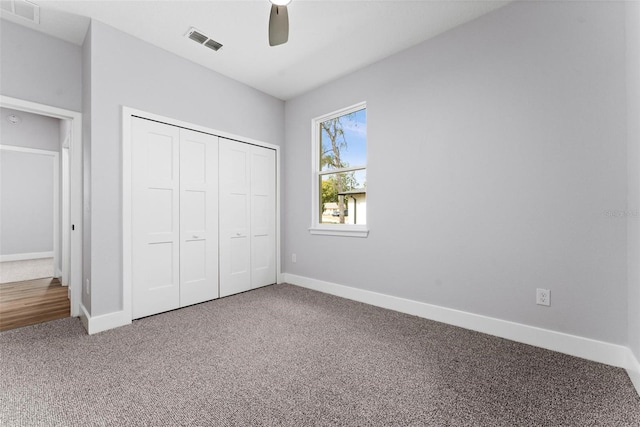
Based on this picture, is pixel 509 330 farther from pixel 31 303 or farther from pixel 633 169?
pixel 31 303

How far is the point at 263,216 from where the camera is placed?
3891 millimetres

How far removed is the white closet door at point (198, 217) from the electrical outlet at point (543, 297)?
10.4ft

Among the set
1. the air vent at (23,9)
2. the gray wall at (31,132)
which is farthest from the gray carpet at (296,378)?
the gray wall at (31,132)

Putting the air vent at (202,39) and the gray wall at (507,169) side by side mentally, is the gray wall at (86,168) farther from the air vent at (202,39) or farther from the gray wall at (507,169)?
the gray wall at (507,169)

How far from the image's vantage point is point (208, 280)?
10.6 feet

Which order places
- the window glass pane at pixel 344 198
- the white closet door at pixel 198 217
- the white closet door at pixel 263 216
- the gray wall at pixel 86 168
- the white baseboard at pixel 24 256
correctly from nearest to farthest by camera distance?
the gray wall at pixel 86 168 → the white closet door at pixel 198 217 → the window glass pane at pixel 344 198 → the white closet door at pixel 263 216 → the white baseboard at pixel 24 256

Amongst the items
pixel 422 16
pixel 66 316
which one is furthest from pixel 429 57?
pixel 66 316

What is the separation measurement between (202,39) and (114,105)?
105cm

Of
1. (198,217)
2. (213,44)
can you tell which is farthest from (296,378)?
(213,44)

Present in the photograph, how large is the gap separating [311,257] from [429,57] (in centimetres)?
269

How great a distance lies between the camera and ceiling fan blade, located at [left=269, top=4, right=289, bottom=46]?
160cm

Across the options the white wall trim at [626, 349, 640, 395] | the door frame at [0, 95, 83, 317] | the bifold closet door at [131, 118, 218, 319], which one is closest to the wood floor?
the door frame at [0, 95, 83, 317]

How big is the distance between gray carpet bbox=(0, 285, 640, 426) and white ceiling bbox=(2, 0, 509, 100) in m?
2.73

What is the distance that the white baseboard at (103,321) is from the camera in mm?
2373
